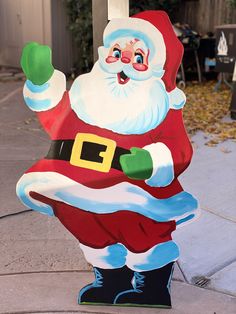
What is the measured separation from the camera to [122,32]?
8.89 ft

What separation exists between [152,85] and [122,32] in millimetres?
320

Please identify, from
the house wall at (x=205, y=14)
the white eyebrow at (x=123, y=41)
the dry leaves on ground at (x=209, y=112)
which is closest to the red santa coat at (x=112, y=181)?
→ the white eyebrow at (x=123, y=41)

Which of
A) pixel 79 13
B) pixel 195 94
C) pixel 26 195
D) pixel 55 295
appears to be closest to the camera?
pixel 26 195

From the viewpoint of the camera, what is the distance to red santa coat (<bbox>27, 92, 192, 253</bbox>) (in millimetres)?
2701

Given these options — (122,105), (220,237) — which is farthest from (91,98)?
(220,237)

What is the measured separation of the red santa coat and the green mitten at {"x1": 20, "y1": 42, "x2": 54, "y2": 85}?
A: 0.52 feet

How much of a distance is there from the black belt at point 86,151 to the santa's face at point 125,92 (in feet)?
0.36

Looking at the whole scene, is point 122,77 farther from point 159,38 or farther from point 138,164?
point 138,164

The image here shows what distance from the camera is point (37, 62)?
2.79 meters

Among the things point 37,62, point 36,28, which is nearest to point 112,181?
point 37,62

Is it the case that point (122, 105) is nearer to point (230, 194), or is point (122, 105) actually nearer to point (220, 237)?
point (220, 237)

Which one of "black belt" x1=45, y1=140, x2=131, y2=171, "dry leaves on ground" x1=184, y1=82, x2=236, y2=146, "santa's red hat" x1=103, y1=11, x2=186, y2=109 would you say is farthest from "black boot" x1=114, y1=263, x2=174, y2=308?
"dry leaves on ground" x1=184, y1=82, x2=236, y2=146

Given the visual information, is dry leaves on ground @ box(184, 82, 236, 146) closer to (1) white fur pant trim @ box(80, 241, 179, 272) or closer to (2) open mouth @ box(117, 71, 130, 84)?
(1) white fur pant trim @ box(80, 241, 179, 272)

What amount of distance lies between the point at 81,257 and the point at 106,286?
73cm
